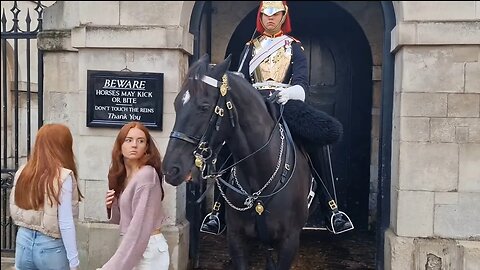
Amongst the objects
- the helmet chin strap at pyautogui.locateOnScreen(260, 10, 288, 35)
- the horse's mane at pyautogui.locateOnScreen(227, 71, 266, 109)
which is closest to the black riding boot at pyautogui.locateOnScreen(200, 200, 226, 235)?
the horse's mane at pyautogui.locateOnScreen(227, 71, 266, 109)

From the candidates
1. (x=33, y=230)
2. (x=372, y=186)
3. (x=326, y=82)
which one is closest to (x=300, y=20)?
(x=326, y=82)

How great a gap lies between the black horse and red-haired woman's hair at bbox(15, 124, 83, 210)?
32.7 inches

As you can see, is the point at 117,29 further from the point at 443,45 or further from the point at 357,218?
the point at 357,218

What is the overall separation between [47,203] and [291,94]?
1.96 meters

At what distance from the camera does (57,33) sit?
228 inches

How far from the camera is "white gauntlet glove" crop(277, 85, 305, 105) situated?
3971 millimetres

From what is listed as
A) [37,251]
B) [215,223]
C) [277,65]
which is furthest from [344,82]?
[37,251]

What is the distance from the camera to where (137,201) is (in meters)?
3.28

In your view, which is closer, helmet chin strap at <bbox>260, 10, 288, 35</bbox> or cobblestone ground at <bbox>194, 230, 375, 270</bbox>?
helmet chin strap at <bbox>260, 10, 288, 35</bbox>

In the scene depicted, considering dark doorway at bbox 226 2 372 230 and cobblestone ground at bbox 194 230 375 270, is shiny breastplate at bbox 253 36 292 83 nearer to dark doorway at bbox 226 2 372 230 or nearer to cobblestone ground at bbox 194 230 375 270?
cobblestone ground at bbox 194 230 375 270

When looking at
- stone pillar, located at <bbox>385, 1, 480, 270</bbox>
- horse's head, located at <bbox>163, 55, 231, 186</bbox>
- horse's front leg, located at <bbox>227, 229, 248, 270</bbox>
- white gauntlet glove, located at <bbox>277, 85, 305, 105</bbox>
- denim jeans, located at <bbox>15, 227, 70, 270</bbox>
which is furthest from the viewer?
stone pillar, located at <bbox>385, 1, 480, 270</bbox>

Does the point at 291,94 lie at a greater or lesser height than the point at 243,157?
greater

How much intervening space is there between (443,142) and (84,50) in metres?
3.88

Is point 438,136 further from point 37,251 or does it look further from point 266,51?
point 37,251
